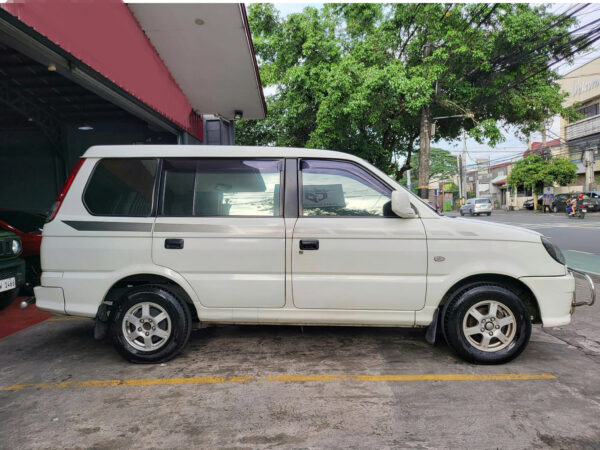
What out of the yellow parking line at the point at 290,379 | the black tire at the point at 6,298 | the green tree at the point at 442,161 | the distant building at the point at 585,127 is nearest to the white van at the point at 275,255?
the yellow parking line at the point at 290,379

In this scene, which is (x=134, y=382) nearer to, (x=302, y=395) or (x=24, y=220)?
(x=302, y=395)

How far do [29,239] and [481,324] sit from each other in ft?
21.0

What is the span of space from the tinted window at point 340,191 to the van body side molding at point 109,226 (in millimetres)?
1450

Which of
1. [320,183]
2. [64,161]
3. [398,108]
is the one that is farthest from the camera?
[398,108]

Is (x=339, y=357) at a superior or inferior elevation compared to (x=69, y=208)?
inferior

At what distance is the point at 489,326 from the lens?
10.9 ft

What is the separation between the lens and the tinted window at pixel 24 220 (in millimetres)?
6133

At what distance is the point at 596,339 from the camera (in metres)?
4.06

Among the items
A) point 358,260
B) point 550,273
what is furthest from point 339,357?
point 550,273

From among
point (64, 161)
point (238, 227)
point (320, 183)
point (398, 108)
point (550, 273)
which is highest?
point (398, 108)

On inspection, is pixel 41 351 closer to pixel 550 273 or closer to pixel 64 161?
pixel 550 273

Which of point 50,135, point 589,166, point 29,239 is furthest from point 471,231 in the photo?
point 589,166

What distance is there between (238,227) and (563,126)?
4144cm

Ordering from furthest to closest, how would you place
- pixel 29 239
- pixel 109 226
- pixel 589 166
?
pixel 589 166 < pixel 29 239 < pixel 109 226
